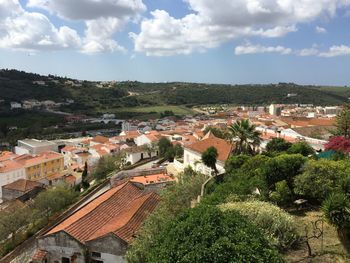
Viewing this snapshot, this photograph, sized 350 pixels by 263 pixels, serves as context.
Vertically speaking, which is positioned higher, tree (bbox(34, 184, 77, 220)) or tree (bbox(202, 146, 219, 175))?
tree (bbox(202, 146, 219, 175))

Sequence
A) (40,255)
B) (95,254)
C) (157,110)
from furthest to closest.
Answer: (157,110) → (40,255) → (95,254)

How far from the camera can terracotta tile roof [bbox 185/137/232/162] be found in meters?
33.8

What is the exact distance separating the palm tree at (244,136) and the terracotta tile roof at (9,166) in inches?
1579

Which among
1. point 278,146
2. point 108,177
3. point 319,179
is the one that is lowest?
point 108,177

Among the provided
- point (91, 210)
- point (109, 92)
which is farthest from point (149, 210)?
point (109, 92)

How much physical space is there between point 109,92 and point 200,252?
185 meters

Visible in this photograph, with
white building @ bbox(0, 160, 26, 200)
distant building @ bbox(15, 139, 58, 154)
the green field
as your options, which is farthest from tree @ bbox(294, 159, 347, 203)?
the green field

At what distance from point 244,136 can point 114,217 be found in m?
13.5

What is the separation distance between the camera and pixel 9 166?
61.8 m

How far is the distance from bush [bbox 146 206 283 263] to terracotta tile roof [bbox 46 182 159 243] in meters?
8.43

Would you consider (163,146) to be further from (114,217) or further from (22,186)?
(114,217)

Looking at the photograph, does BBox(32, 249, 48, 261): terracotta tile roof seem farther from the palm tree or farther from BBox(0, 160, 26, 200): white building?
BBox(0, 160, 26, 200): white building

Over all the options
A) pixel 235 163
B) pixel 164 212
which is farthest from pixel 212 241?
pixel 235 163

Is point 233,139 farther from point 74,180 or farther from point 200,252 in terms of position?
point 74,180
